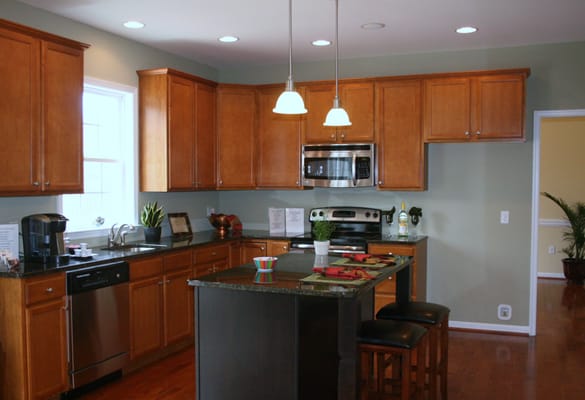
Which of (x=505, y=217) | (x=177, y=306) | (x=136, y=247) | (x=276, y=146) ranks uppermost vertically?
(x=276, y=146)

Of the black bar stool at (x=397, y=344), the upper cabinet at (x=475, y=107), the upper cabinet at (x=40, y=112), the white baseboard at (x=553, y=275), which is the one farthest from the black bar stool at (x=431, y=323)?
the white baseboard at (x=553, y=275)

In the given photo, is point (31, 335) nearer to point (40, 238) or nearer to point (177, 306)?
point (40, 238)

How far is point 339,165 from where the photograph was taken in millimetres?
5609

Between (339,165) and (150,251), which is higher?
(339,165)

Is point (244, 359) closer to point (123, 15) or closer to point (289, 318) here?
point (289, 318)

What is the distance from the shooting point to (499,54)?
5.36 meters

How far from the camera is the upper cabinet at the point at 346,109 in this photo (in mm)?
5488

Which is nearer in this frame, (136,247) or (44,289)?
(44,289)

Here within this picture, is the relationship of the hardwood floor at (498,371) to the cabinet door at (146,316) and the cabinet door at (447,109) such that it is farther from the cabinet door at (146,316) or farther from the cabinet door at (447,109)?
the cabinet door at (447,109)

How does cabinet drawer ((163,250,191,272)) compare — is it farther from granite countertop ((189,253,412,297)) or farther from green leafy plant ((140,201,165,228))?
granite countertop ((189,253,412,297))

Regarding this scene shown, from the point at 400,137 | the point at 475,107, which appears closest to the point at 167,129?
the point at 400,137

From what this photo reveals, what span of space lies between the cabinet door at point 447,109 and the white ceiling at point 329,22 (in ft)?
1.26

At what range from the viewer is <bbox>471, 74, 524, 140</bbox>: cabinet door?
16.5 ft

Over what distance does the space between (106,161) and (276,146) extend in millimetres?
1728
